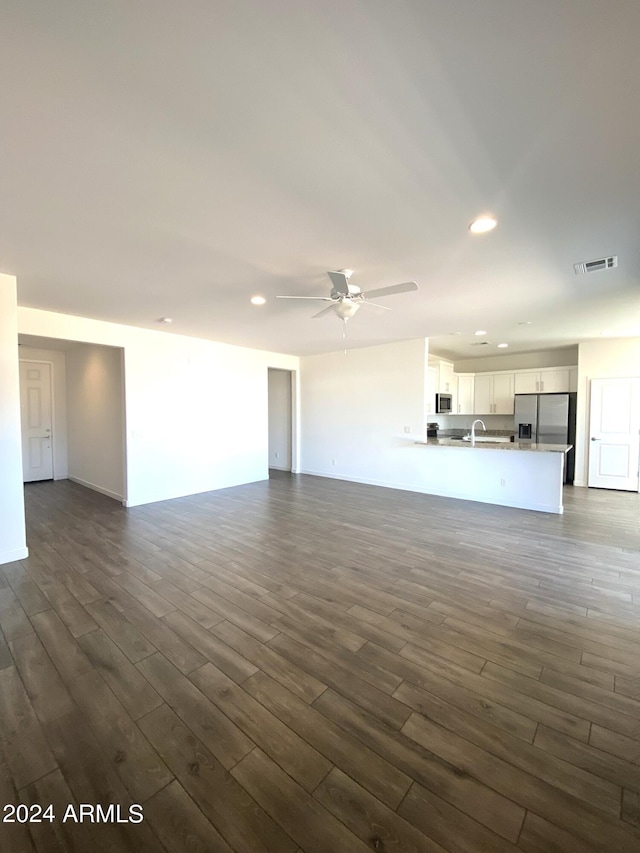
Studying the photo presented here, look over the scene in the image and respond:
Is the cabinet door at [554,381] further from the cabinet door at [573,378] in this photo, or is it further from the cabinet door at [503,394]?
the cabinet door at [503,394]

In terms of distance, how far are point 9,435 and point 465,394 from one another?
822 cm

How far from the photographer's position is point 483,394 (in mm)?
8211

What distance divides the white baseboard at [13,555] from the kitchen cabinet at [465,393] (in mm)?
8061

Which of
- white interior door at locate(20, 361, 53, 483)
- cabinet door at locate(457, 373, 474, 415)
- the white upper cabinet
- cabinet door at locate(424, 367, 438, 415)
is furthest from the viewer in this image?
cabinet door at locate(457, 373, 474, 415)

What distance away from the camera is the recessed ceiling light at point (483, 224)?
226 cm

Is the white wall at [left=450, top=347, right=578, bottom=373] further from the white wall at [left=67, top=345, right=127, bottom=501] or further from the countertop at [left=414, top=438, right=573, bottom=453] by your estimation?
the white wall at [left=67, top=345, right=127, bottom=501]

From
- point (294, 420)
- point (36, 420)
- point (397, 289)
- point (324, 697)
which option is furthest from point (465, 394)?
point (36, 420)

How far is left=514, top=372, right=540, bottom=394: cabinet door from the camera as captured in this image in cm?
749

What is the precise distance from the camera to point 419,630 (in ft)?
7.63

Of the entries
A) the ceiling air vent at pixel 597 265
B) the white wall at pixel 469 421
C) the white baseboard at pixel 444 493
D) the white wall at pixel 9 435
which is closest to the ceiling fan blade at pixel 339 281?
the ceiling air vent at pixel 597 265

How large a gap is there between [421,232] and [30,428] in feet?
26.1

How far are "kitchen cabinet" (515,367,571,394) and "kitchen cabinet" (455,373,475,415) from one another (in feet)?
3.21

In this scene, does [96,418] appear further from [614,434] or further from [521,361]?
[614,434]

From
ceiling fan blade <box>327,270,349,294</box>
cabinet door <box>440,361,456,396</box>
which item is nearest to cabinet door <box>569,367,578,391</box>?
cabinet door <box>440,361,456,396</box>
